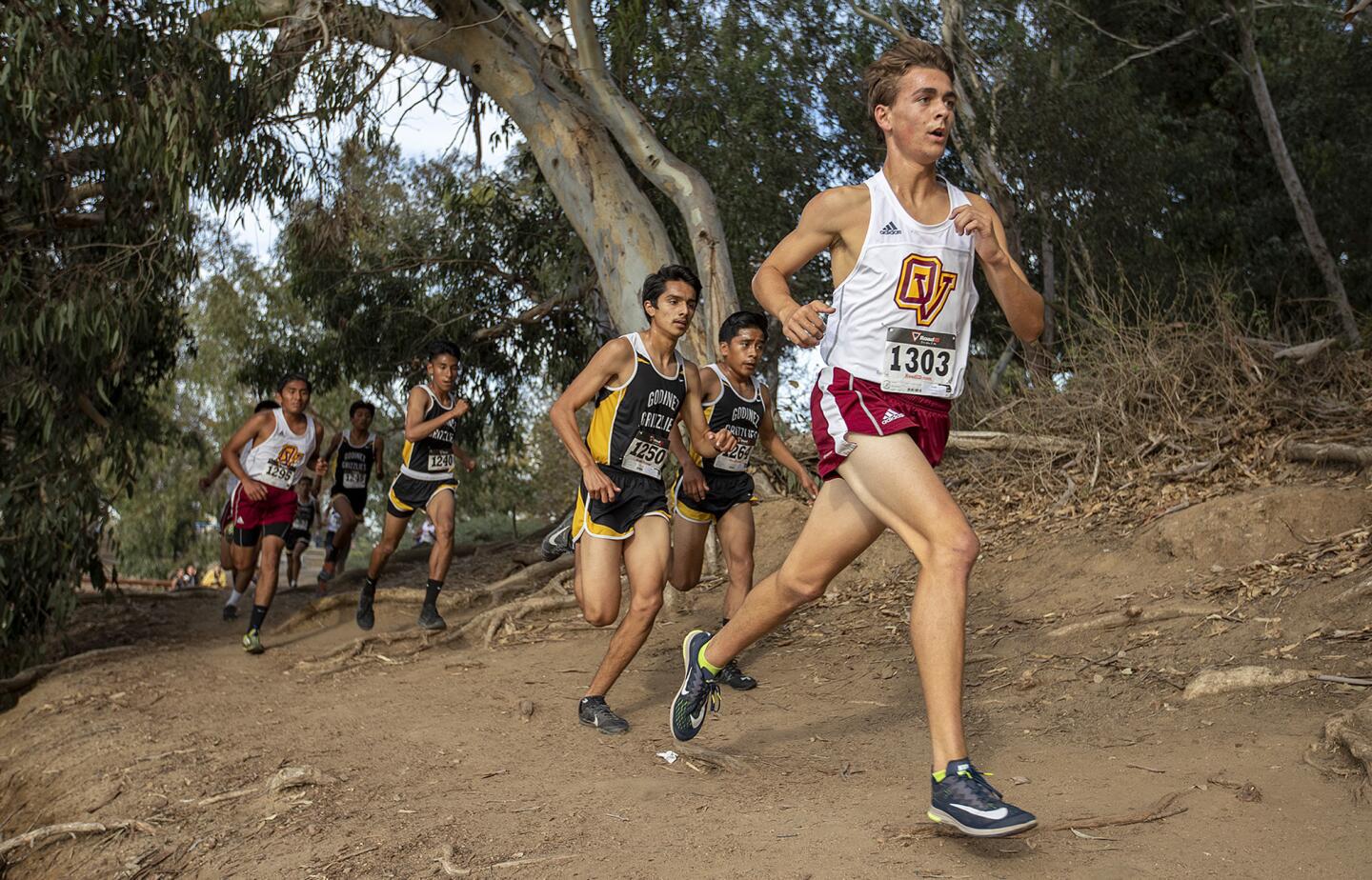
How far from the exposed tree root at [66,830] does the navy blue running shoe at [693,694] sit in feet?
7.83

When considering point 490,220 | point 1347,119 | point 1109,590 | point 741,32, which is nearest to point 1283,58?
point 1347,119

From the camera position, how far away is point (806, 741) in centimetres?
553

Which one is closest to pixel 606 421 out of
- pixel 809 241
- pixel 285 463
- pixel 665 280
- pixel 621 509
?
pixel 621 509

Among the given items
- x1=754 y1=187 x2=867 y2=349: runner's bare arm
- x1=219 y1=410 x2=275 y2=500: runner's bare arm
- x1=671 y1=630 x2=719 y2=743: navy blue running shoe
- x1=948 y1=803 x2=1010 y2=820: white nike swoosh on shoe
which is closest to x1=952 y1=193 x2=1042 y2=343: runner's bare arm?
x1=754 y1=187 x2=867 y2=349: runner's bare arm

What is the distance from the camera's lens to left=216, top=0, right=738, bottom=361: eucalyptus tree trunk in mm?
10281

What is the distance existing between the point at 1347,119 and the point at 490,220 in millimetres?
12782

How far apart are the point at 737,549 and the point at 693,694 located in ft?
7.58

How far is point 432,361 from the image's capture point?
366 inches

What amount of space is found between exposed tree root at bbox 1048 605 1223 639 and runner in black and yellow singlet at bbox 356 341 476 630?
14.1 feet

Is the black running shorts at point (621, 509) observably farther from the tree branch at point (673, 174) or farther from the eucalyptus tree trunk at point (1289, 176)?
the eucalyptus tree trunk at point (1289, 176)

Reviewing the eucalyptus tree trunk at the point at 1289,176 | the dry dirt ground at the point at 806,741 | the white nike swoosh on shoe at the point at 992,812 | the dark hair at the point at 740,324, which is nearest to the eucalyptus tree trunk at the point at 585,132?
the dry dirt ground at the point at 806,741

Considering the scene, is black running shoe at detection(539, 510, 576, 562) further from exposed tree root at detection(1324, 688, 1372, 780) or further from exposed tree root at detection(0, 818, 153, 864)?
exposed tree root at detection(1324, 688, 1372, 780)

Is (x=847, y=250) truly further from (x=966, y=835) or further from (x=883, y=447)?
(x=966, y=835)

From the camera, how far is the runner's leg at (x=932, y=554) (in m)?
3.64
